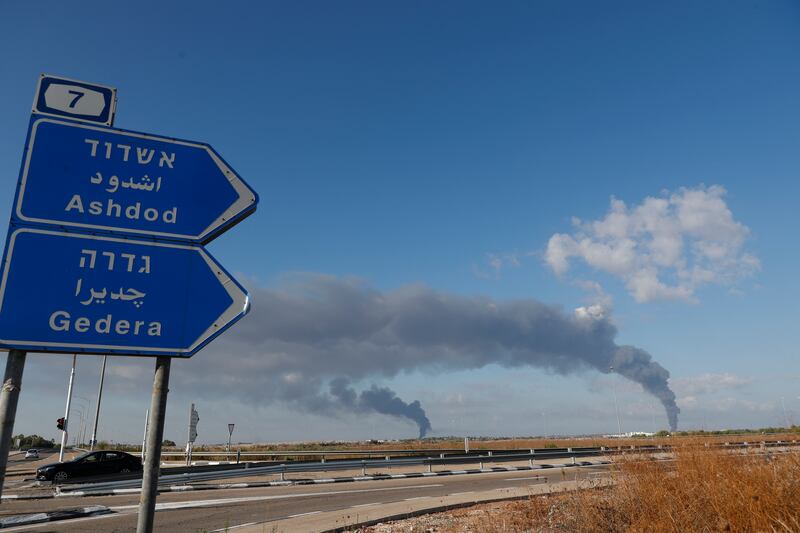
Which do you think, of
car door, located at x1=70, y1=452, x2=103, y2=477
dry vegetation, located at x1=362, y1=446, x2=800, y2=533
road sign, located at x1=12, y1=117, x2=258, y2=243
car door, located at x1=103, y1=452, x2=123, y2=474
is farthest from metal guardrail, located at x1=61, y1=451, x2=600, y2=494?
road sign, located at x1=12, y1=117, x2=258, y2=243

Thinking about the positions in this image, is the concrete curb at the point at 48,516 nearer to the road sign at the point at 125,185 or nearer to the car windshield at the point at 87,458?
the road sign at the point at 125,185

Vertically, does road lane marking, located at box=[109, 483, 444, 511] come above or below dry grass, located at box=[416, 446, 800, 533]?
below

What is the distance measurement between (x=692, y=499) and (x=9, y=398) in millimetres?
7227

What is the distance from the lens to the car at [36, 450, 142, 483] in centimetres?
2190

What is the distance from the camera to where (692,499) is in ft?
20.3

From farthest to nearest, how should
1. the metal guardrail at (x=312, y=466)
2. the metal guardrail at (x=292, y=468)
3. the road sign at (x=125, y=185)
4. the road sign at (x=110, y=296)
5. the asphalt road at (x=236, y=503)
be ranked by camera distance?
1. the metal guardrail at (x=292, y=468)
2. the metal guardrail at (x=312, y=466)
3. the asphalt road at (x=236, y=503)
4. the road sign at (x=125, y=185)
5. the road sign at (x=110, y=296)

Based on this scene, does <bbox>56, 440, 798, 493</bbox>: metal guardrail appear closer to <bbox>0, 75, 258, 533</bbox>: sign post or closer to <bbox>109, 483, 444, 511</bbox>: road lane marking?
<bbox>109, 483, 444, 511</bbox>: road lane marking

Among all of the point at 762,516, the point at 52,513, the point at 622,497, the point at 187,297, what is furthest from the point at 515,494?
the point at 187,297

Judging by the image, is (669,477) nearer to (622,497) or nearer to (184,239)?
(622,497)

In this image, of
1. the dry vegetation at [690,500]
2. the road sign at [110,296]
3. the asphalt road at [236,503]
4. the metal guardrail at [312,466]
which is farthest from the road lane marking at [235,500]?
the road sign at [110,296]

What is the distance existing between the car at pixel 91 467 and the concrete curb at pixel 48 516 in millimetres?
11880

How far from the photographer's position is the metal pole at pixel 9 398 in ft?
7.30

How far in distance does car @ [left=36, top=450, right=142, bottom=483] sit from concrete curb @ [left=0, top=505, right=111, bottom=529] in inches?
468

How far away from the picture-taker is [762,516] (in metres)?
4.96
